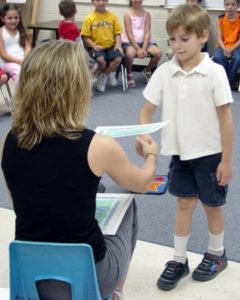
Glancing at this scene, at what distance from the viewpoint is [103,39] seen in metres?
5.31

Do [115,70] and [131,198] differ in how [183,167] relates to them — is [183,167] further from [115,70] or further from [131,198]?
[115,70]

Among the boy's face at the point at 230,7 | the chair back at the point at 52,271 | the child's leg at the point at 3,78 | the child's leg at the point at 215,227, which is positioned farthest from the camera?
the boy's face at the point at 230,7

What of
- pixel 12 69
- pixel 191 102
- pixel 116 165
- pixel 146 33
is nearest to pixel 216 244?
pixel 191 102

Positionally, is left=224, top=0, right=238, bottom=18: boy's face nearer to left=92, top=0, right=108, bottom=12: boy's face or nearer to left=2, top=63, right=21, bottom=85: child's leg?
left=92, top=0, right=108, bottom=12: boy's face

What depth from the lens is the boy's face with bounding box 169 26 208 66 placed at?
5.76 feet

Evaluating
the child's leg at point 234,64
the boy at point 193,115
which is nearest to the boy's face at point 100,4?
the child's leg at point 234,64

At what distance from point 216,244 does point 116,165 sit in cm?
87

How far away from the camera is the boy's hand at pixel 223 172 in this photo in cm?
180

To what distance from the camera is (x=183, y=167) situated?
6.29 ft

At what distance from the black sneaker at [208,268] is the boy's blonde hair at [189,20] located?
3.01 ft

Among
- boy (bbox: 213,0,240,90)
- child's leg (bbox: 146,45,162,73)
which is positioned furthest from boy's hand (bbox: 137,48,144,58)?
boy (bbox: 213,0,240,90)

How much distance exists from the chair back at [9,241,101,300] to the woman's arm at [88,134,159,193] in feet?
0.75

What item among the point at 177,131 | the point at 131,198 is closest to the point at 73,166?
the point at 131,198

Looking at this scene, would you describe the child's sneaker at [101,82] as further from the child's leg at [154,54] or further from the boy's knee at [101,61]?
the child's leg at [154,54]
